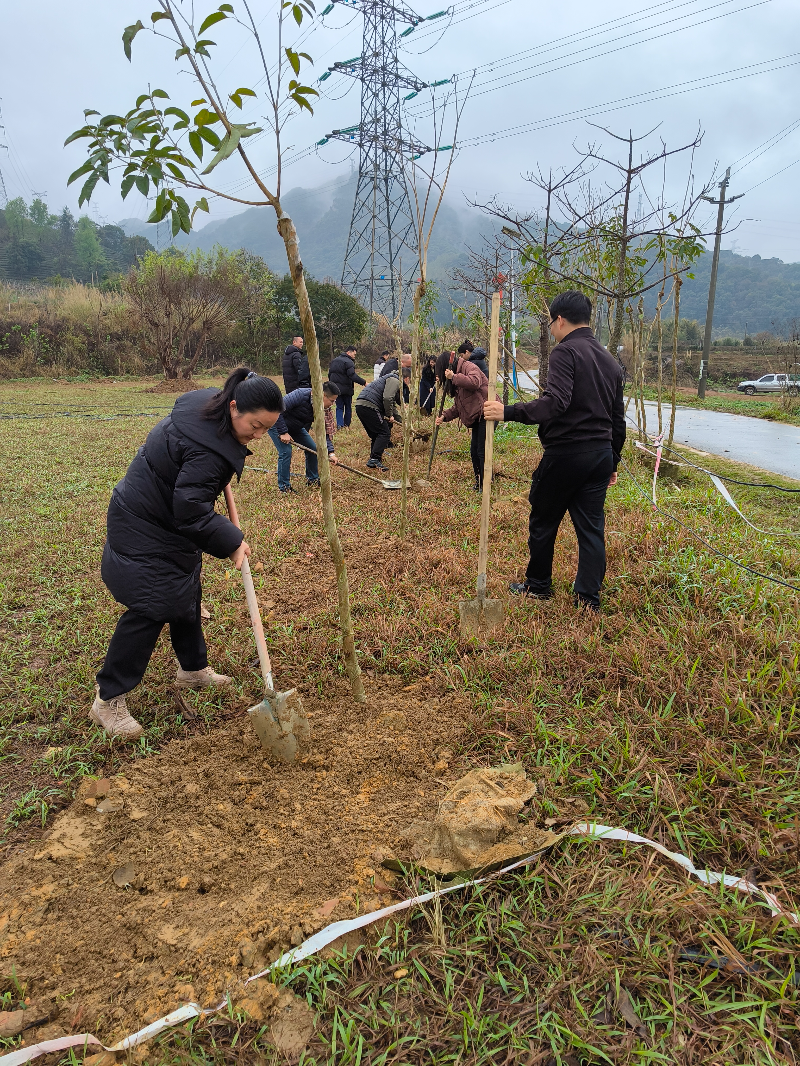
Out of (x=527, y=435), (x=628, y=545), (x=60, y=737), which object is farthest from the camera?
(x=527, y=435)

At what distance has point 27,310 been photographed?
22906mm

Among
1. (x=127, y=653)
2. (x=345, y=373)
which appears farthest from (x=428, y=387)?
(x=127, y=653)

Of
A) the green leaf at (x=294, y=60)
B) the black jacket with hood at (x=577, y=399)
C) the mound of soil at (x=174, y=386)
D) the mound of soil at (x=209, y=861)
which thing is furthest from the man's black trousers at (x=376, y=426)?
the mound of soil at (x=174, y=386)

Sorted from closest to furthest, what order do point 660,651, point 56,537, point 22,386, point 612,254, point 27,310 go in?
point 660,651, point 56,537, point 612,254, point 22,386, point 27,310

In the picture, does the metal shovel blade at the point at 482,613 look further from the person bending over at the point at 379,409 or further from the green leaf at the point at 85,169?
the person bending over at the point at 379,409

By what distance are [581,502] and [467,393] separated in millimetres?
3316

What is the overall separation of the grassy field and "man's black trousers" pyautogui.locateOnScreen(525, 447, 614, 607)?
0.65 feet

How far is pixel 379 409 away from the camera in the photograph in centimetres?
799

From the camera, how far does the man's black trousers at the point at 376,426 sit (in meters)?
7.98

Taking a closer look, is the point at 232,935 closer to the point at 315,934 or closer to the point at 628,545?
the point at 315,934

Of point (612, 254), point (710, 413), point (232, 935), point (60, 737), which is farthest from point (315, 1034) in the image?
point (710, 413)

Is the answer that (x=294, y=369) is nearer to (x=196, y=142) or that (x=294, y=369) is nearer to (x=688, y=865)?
(x=196, y=142)

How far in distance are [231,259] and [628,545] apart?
28.1 m

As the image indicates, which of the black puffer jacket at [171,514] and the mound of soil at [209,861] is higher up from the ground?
the black puffer jacket at [171,514]
